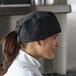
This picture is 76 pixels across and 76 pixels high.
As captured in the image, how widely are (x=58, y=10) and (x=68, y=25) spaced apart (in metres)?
0.37

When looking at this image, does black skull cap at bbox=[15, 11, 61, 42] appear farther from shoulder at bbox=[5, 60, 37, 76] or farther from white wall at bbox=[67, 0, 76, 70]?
white wall at bbox=[67, 0, 76, 70]

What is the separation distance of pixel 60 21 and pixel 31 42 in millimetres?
1508

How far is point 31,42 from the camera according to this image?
97cm

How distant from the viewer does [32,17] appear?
94cm

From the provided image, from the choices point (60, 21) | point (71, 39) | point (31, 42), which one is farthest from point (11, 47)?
point (71, 39)

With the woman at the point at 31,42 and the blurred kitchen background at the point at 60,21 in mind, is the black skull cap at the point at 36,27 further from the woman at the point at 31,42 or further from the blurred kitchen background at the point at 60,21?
the blurred kitchen background at the point at 60,21

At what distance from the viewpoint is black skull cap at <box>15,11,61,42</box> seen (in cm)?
93

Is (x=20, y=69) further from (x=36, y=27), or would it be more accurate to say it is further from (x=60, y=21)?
(x=60, y=21)

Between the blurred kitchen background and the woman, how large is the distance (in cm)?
119

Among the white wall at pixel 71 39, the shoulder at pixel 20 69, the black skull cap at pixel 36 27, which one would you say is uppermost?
the black skull cap at pixel 36 27

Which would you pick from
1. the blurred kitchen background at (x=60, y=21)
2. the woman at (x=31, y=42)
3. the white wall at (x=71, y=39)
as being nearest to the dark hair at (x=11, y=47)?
the woman at (x=31, y=42)

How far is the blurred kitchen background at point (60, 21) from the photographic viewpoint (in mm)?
2205

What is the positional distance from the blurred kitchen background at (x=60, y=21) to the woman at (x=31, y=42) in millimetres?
1190

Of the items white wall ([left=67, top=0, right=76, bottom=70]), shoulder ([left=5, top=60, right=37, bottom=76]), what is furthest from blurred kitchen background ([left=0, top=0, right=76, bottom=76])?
shoulder ([left=5, top=60, right=37, bottom=76])
